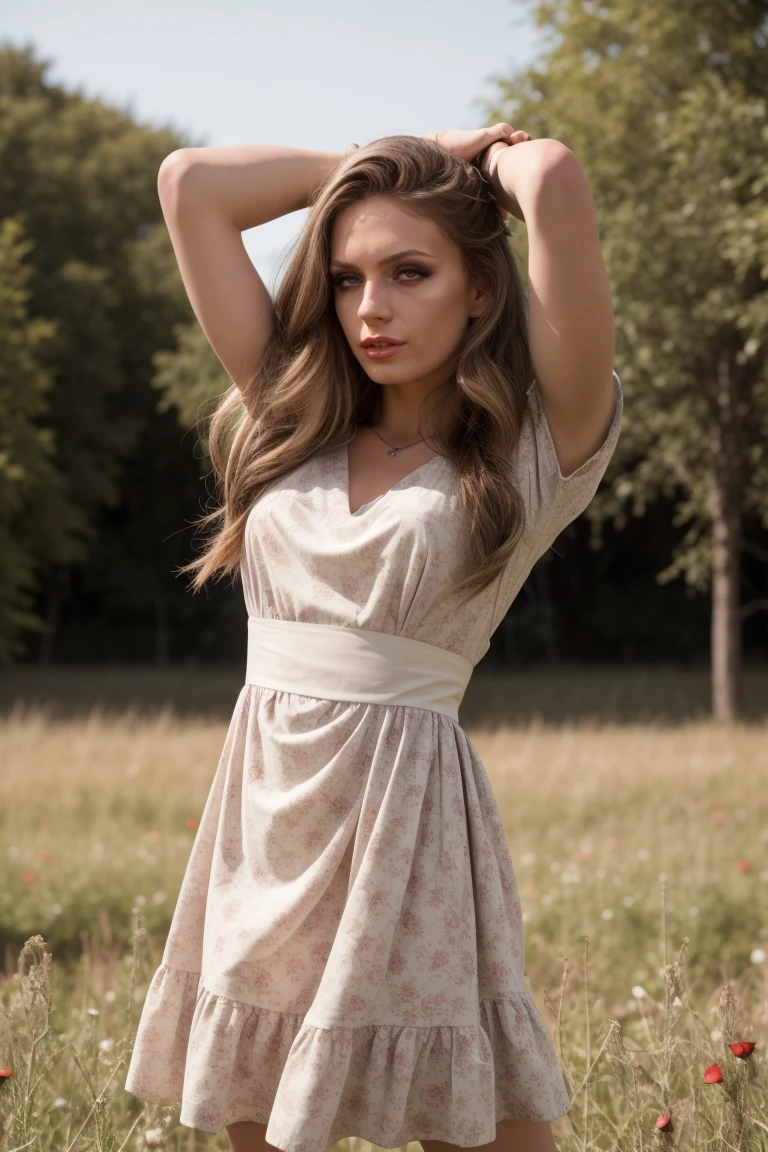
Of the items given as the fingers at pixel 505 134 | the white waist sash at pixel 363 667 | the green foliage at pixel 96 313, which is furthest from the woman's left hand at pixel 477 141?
the green foliage at pixel 96 313

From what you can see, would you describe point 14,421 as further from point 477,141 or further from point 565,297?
point 565,297

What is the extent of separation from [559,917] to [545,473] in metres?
3.24

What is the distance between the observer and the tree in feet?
34.1

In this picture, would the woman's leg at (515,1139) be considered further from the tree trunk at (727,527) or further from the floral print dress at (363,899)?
the tree trunk at (727,527)

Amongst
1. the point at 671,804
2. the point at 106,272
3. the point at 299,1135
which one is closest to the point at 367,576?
the point at 299,1135

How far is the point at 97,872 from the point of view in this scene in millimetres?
5359

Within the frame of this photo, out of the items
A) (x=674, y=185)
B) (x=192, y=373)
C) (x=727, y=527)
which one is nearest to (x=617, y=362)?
(x=674, y=185)

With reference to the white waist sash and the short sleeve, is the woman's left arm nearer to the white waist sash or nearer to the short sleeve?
the short sleeve

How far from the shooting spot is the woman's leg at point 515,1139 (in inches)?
68.0

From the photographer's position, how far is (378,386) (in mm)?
2119

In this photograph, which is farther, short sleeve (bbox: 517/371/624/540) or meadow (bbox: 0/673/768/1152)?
meadow (bbox: 0/673/768/1152)

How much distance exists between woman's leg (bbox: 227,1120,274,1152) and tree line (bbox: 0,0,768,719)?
3.89ft

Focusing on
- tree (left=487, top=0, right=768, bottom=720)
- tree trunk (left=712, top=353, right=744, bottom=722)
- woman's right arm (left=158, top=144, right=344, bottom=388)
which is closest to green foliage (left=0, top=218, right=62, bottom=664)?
tree (left=487, top=0, right=768, bottom=720)

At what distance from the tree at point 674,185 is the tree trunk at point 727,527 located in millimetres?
23
